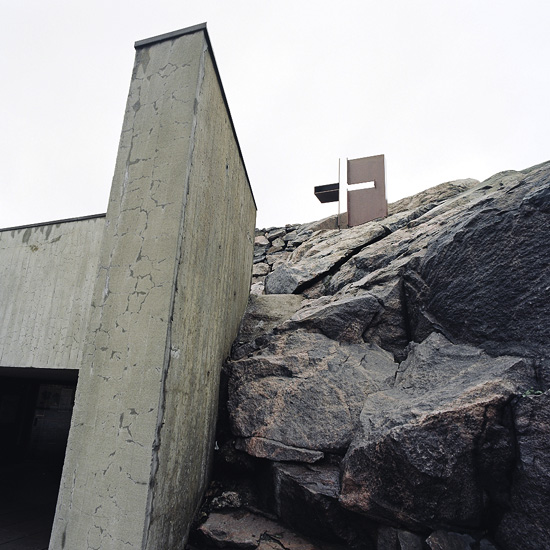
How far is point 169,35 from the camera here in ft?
10.6

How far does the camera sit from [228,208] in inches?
168

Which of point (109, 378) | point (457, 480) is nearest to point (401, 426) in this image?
point (457, 480)

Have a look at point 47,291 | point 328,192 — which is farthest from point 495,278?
point 328,192

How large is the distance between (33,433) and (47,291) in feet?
27.5

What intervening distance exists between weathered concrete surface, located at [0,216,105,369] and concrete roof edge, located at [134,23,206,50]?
1761mm

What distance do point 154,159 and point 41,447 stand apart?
10.4 m

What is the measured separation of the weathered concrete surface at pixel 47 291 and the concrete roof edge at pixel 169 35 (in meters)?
1.76

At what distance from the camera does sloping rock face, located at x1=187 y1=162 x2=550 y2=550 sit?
2395mm

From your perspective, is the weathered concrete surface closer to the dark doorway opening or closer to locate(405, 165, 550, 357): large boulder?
the dark doorway opening

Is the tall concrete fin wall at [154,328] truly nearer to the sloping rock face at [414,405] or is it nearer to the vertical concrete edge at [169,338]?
the vertical concrete edge at [169,338]

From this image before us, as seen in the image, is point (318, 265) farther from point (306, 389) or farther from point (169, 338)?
point (169, 338)

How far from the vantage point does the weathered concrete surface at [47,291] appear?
3.68 meters

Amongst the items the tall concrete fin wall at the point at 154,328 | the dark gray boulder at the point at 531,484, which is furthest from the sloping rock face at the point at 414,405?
the tall concrete fin wall at the point at 154,328

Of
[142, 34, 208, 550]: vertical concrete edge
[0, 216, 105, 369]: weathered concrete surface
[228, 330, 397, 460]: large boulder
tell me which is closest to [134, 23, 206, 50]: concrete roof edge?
[142, 34, 208, 550]: vertical concrete edge
